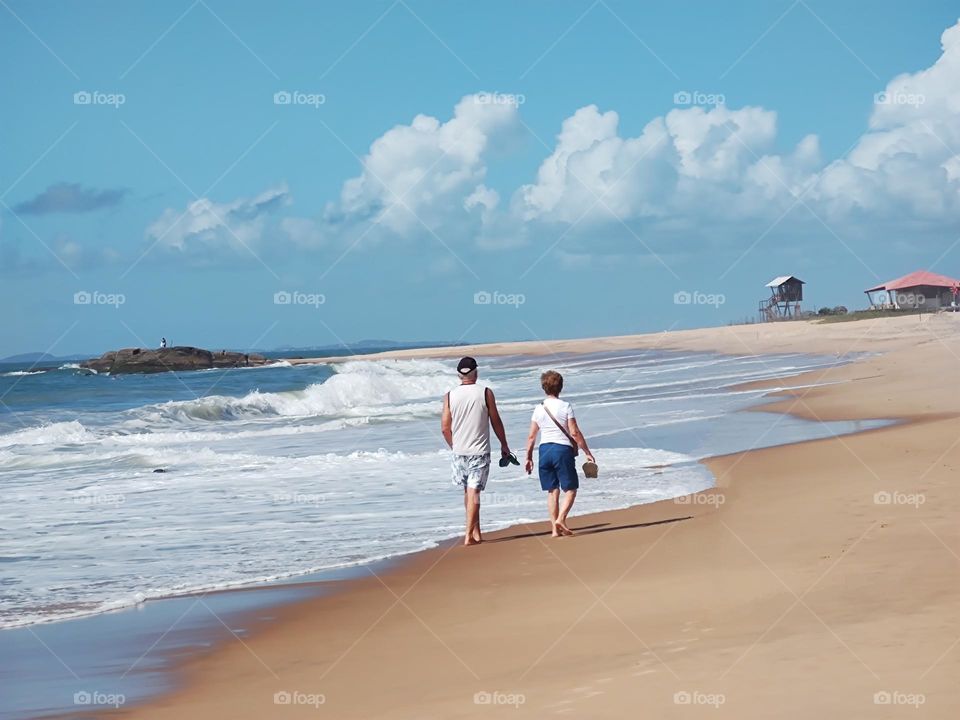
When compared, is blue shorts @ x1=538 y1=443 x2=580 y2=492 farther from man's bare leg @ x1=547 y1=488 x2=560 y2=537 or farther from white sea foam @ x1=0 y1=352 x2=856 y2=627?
white sea foam @ x1=0 y1=352 x2=856 y2=627

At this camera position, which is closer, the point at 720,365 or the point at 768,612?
the point at 768,612

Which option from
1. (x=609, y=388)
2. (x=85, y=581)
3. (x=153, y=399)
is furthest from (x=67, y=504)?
(x=153, y=399)

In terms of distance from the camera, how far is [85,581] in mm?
8531

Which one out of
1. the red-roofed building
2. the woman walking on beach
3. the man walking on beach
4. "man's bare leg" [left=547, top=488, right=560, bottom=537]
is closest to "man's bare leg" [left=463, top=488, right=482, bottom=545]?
the man walking on beach

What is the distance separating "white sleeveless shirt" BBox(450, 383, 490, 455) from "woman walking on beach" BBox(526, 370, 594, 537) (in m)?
0.46

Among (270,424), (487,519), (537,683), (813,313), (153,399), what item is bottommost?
(537,683)

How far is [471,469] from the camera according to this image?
963cm

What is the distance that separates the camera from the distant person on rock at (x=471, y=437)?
9.53m

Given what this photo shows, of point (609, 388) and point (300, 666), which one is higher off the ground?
point (609, 388)

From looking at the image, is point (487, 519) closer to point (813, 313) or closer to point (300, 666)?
point (300, 666)

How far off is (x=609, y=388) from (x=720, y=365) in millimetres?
13445

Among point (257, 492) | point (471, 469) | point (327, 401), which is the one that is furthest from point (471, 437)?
point (327, 401)

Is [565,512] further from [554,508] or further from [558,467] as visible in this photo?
[558,467]

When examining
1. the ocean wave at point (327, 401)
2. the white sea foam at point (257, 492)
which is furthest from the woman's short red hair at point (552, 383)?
the ocean wave at point (327, 401)
